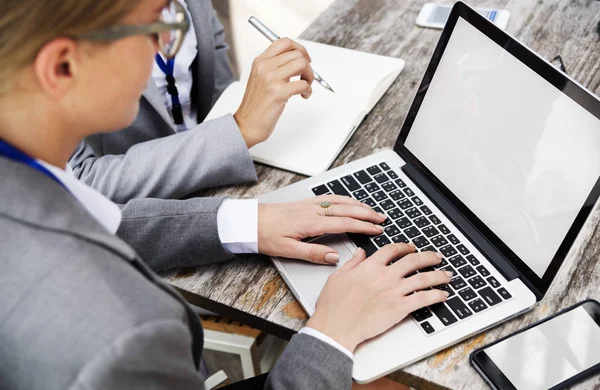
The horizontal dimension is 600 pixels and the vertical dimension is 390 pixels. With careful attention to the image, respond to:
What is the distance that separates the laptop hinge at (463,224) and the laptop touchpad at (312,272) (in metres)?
0.16

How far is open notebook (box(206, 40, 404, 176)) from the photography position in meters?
1.07

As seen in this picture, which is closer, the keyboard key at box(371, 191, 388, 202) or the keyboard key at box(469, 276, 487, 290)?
the keyboard key at box(469, 276, 487, 290)

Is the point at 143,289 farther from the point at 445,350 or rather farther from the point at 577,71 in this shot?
the point at 577,71

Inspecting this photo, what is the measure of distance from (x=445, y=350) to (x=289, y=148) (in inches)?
18.1

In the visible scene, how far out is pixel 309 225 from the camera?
0.91m

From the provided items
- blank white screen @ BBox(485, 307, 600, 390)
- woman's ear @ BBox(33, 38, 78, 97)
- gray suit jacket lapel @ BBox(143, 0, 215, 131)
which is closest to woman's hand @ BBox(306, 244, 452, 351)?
blank white screen @ BBox(485, 307, 600, 390)

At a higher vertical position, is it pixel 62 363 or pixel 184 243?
pixel 62 363

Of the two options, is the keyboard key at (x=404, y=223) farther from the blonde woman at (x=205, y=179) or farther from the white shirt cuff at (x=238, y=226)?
the white shirt cuff at (x=238, y=226)

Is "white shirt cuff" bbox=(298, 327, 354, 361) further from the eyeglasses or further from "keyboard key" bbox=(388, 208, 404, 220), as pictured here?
the eyeglasses

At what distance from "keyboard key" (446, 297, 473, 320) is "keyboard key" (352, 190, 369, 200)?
24 centimetres

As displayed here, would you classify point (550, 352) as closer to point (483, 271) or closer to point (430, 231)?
point (483, 271)

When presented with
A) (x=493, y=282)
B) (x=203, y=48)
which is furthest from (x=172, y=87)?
(x=493, y=282)

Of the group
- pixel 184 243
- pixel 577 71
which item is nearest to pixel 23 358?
pixel 184 243

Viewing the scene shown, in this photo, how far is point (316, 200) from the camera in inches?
37.5
